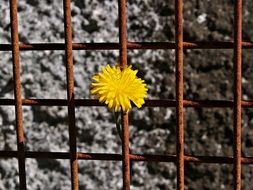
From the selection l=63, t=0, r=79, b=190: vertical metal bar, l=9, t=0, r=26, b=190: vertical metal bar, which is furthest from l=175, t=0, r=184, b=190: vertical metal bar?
l=9, t=0, r=26, b=190: vertical metal bar

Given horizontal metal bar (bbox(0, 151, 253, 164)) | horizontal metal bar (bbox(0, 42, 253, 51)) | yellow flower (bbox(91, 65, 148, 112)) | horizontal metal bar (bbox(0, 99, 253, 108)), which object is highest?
horizontal metal bar (bbox(0, 42, 253, 51))

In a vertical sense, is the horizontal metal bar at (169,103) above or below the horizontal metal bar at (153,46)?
below

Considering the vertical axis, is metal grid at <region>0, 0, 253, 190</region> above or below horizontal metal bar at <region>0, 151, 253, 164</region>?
above

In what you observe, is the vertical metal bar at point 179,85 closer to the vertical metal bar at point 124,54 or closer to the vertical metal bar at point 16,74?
the vertical metal bar at point 124,54

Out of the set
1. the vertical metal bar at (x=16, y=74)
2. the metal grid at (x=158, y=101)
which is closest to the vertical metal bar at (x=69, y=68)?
the metal grid at (x=158, y=101)

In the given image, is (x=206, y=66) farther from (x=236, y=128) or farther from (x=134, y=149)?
(x=236, y=128)

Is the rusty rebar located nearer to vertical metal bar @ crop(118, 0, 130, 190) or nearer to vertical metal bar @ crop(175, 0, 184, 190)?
vertical metal bar @ crop(175, 0, 184, 190)

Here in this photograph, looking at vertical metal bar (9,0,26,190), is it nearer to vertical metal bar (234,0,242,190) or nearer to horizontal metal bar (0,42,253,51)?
horizontal metal bar (0,42,253,51)

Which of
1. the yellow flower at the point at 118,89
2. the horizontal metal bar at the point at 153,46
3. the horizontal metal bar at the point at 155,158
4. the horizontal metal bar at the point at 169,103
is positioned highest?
the horizontal metal bar at the point at 153,46

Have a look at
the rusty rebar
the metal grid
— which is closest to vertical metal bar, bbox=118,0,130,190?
the metal grid

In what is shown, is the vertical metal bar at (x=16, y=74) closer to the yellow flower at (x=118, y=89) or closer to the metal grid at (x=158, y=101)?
the metal grid at (x=158, y=101)
